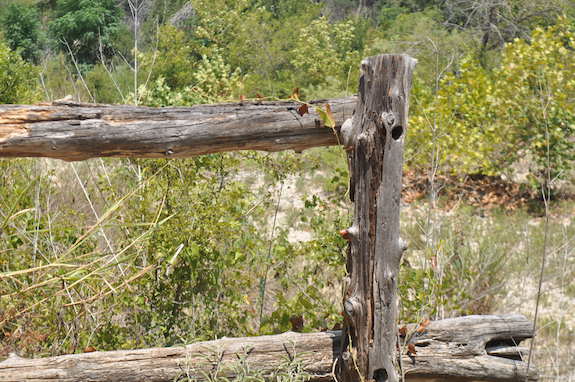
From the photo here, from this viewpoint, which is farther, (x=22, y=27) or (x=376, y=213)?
(x=22, y=27)

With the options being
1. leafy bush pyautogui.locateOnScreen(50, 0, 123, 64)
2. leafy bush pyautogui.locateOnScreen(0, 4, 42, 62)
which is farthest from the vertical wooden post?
leafy bush pyautogui.locateOnScreen(0, 4, 42, 62)

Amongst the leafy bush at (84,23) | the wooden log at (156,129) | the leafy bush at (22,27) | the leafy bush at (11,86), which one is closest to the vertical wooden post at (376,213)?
the wooden log at (156,129)

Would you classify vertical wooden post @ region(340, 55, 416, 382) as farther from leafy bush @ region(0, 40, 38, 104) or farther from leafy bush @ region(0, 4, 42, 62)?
leafy bush @ region(0, 4, 42, 62)

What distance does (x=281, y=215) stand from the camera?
6406mm

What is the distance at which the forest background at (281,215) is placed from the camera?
2818 millimetres

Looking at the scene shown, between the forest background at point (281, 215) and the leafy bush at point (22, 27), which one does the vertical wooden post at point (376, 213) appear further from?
the leafy bush at point (22, 27)

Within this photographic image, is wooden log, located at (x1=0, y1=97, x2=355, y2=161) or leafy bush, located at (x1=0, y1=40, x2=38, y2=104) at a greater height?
wooden log, located at (x1=0, y1=97, x2=355, y2=161)

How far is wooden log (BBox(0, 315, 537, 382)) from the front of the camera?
2041 millimetres

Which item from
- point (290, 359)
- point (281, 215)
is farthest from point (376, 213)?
point (281, 215)

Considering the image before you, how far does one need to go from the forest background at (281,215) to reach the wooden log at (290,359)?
162mm

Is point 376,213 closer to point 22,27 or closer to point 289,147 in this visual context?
point 289,147

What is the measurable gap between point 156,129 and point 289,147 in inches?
16.3

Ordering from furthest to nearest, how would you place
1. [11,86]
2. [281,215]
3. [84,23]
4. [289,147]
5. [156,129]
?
[84,23] < [281,215] < [11,86] < [289,147] < [156,129]

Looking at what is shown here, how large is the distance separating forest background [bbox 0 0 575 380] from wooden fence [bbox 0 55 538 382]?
21 centimetres
